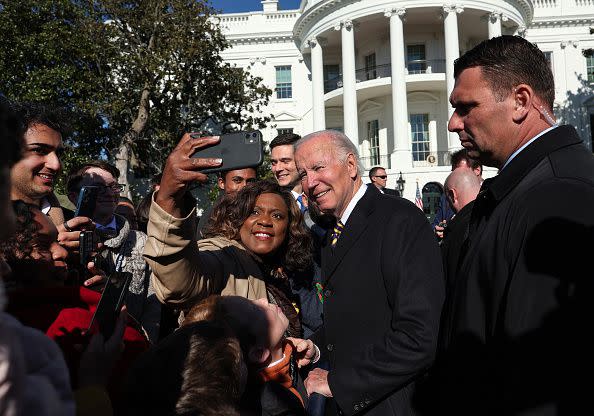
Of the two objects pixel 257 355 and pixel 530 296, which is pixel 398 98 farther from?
pixel 530 296

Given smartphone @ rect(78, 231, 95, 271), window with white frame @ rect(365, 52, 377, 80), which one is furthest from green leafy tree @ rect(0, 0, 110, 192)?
window with white frame @ rect(365, 52, 377, 80)

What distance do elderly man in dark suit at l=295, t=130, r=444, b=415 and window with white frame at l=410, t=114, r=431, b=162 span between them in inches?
1164

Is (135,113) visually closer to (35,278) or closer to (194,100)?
(194,100)

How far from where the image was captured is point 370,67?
108 feet

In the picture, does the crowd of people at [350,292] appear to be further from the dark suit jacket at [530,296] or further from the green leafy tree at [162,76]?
the green leafy tree at [162,76]

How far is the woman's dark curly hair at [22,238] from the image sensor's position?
191 centimetres

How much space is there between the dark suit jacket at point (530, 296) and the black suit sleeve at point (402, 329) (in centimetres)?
17

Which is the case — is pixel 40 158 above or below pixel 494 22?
below

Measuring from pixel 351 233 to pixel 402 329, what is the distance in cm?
60

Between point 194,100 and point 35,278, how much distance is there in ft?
67.1

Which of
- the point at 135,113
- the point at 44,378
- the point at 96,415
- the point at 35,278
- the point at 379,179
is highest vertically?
the point at 135,113

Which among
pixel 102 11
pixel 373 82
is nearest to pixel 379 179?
pixel 102 11

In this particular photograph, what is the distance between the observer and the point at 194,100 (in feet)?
70.6

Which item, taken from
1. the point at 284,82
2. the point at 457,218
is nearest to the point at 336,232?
the point at 457,218
